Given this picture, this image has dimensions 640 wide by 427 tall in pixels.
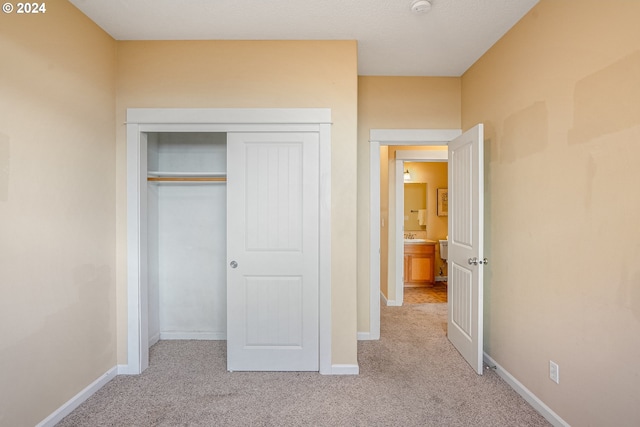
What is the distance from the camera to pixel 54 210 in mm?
2027

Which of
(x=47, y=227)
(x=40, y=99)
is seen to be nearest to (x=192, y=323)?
(x=47, y=227)

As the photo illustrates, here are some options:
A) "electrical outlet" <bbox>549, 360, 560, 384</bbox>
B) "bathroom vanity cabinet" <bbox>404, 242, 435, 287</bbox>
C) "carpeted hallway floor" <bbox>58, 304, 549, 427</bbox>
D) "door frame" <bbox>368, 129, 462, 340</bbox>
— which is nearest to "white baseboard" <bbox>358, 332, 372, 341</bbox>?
"door frame" <bbox>368, 129, 462, 340</bbox>

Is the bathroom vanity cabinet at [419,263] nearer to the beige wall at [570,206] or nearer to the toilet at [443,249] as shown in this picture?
the toilet at [443,249]

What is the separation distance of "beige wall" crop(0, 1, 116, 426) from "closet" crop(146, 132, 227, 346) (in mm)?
738

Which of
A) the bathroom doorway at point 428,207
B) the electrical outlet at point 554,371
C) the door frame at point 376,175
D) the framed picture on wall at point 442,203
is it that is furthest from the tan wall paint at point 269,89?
the framed picture on wall at point 442,203

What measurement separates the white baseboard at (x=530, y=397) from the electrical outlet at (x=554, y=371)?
21cm

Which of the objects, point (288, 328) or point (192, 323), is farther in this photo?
point (192, 323)

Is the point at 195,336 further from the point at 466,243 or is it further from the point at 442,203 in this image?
the point at 442,203

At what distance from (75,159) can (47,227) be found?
51 centimetres

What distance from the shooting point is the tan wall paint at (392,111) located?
3377 millimetres

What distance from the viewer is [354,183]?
103 inches

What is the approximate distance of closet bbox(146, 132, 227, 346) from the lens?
3297 millimetres

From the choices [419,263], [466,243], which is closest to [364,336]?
[466,243]

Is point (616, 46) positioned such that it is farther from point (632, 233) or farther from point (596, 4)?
point (632, 233)
